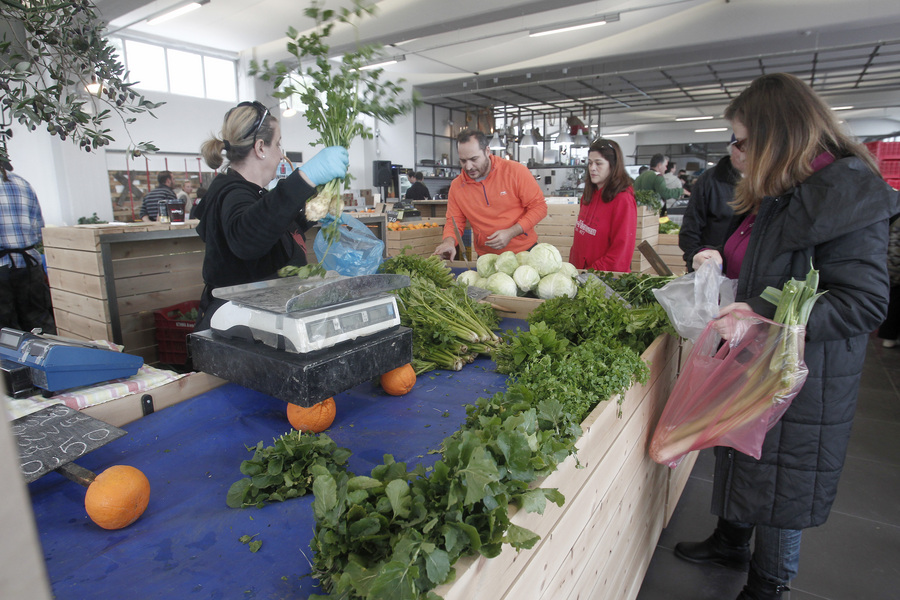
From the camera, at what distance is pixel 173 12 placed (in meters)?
9.19

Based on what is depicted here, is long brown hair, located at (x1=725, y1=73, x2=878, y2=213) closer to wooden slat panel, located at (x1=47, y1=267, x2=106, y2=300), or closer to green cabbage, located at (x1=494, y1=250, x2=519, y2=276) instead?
green cabbage, located at (x1=494, y1=250, x2=519, y2=276)

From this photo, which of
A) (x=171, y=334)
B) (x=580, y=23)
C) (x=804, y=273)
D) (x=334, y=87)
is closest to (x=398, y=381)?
(x=334, y=87)

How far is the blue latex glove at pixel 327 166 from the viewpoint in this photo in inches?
67.3

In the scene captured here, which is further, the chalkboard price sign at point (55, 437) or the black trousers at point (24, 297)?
the black trousers at point (24, 297)

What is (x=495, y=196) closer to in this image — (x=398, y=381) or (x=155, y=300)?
(x=398, y=381)

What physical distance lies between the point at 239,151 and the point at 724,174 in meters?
3.18

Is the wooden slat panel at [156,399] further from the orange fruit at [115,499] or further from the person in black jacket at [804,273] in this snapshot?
the person in black jacket at [804,273]

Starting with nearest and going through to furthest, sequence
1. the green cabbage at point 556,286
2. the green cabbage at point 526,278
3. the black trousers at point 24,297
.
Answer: the green cabbage at point 556,286
the green cabbage at point 526,278
the black trousers at point 24,297

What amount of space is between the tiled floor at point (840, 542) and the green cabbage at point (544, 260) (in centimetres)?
160

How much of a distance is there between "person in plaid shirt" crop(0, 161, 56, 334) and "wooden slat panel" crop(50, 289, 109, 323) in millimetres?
1041

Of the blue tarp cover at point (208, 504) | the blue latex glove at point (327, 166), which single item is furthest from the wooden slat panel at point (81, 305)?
the blue latex glove at point (327, 166)

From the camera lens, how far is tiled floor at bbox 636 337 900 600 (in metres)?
2.40

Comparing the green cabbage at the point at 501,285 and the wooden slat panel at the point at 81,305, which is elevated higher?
the green cabbage at the point at 501,285

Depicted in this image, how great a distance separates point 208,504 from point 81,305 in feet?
10.1
